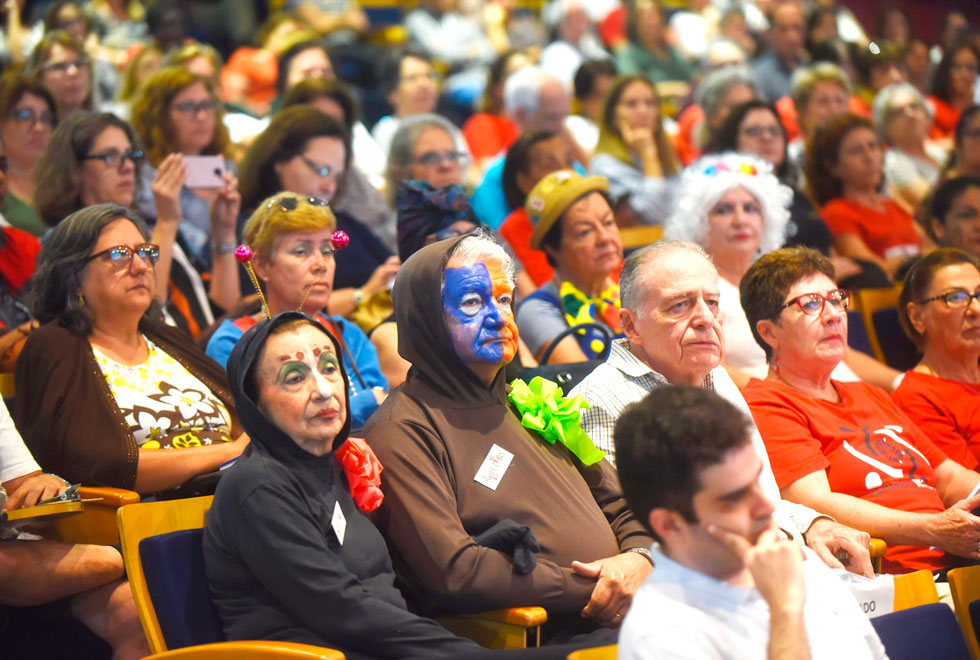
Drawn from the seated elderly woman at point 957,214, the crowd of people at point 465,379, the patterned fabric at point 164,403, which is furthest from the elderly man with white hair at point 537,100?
the patterned fabric at point 164,403

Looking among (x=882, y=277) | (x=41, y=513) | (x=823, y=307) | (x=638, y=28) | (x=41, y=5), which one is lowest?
(x=41, y=513)

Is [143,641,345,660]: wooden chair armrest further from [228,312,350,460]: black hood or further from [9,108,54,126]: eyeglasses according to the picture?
[9,108,54,126]: eyeglasses

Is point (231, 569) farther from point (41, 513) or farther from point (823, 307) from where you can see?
point (823, 307)

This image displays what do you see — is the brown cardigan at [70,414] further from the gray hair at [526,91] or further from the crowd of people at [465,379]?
the gray hair at [526,91]

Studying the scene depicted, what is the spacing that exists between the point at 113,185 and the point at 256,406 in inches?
70.0

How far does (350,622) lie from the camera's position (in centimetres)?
229

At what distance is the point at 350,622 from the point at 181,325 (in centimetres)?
182

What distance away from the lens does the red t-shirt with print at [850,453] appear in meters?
3.05

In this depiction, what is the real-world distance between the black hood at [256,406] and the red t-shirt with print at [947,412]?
189 cm

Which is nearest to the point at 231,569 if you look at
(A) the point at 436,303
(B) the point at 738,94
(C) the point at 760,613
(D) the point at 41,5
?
(A) the point at 436,303

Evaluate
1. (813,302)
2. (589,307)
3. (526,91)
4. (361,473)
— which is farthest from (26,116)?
(813,302)

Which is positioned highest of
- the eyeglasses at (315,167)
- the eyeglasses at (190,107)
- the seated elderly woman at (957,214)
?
the seated elderly woman at (957,214)

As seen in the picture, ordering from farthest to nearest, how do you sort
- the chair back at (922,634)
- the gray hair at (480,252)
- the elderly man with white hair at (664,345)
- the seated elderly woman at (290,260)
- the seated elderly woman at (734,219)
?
the seated elderly woman at (734,219) < the seated elderly woman at (290,260) < the elderly man with white hair at (664,345) < the gray hair at (480,252) < the chair back at (922,634)

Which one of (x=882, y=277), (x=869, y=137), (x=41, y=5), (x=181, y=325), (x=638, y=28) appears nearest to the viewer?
(x=181, y=325)
